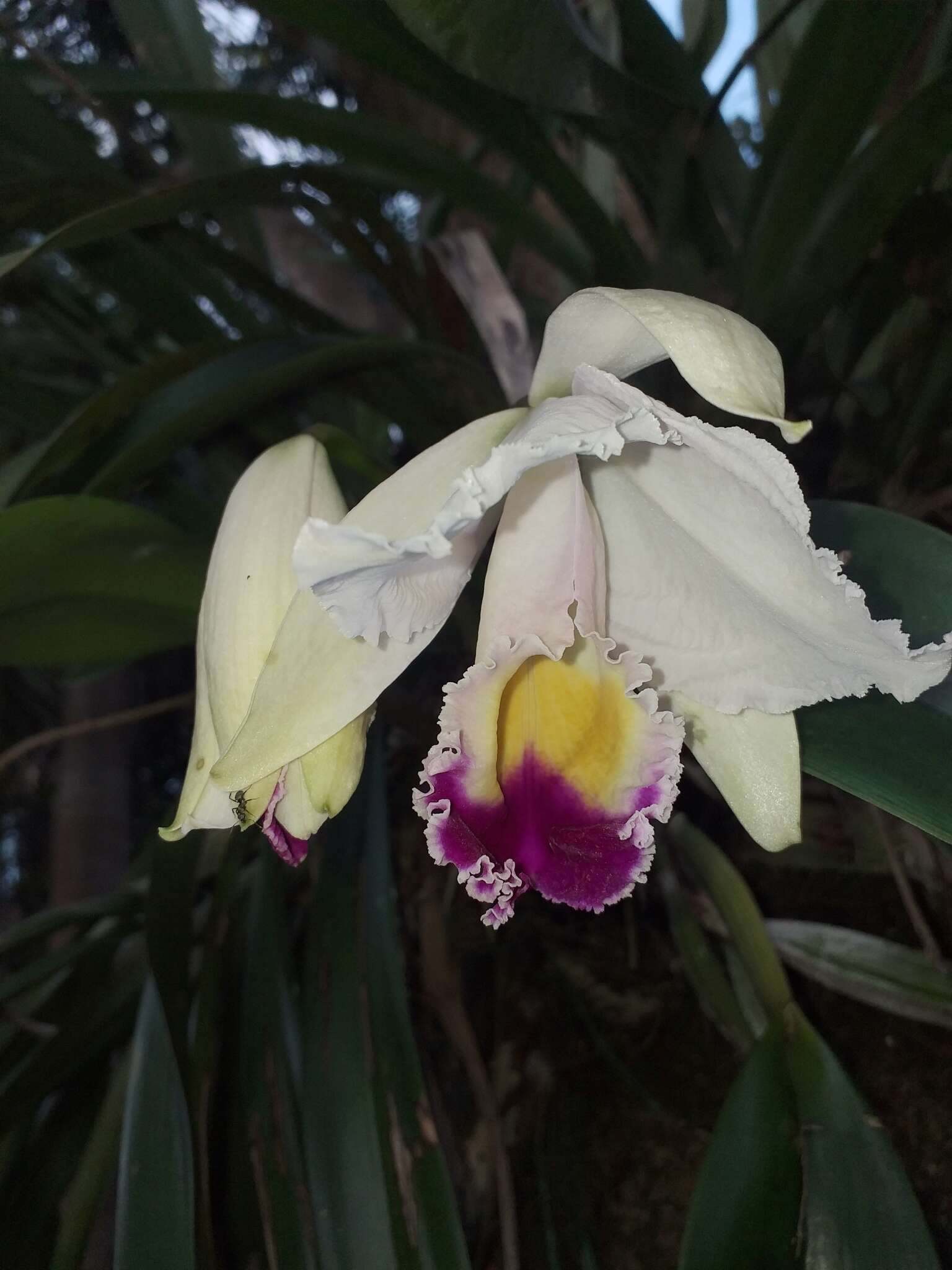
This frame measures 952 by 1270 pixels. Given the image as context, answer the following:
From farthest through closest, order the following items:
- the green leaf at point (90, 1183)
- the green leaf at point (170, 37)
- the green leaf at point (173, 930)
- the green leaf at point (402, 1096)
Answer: the green leaf at point (170, 37)
the green leaf at point (90, 1183)
the green leaf at point (173, 930)
the green leaf at point (402, 1096)

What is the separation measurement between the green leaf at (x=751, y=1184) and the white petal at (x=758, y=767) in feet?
0.88

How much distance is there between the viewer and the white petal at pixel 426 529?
18.2 inches

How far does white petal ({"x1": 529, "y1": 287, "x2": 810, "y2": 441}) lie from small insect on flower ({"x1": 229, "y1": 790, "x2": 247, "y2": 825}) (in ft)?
1.30

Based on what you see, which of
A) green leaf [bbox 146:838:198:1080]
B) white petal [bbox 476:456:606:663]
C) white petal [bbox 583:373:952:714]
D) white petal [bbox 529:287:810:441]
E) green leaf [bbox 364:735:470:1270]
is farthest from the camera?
green leaf [bbox 146:838:198:1080]

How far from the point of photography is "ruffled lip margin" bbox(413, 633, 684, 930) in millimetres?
620

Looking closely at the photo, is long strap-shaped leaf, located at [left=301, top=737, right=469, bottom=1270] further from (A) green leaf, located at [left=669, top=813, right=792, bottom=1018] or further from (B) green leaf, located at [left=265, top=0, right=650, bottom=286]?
(B) green leaf, located at [left=265, top=0, right=650, bottom=286]

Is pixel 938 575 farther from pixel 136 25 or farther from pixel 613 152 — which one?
pixel 136 25

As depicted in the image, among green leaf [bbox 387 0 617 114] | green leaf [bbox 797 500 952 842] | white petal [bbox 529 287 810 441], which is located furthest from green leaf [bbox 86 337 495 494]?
green leaf [bbox 797 500 952 842]

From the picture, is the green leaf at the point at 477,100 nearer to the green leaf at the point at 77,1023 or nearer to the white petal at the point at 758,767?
the white petal at the point at 758,767

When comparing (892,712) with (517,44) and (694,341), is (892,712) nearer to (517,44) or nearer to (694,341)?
(694,341)

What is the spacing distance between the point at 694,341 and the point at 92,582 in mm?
594

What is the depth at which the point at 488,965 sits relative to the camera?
4.74ft

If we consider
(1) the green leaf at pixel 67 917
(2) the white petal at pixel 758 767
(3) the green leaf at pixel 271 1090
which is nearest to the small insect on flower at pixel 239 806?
(2) the white petal at pixel 758 767

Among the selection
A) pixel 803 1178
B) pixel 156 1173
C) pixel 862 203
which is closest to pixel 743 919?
pixel 803 1178
